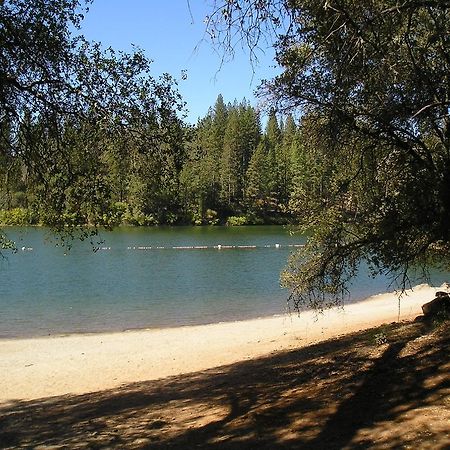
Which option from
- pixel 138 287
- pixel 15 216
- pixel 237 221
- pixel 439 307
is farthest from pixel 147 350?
pixel 237 221

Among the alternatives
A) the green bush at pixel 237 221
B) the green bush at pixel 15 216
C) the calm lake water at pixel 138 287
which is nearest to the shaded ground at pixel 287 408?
the green bush at pixel 15 216

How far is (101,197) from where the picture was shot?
7953 millimetres

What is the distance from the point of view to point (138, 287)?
31.1 meters

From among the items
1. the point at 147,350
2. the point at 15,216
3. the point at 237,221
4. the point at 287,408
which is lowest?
the point at 147,350

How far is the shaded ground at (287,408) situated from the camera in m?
5.12

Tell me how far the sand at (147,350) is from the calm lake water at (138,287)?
2461mm

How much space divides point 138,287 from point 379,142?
24.4 m

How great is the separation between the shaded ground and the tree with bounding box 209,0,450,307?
5.43 feet

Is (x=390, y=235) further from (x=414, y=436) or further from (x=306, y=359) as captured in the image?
(x=414, y=436)

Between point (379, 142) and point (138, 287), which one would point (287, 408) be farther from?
point (138, 287)

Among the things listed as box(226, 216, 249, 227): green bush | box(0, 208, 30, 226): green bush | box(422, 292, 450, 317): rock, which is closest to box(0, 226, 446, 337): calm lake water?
box(0, 208, 30, 226): green bush

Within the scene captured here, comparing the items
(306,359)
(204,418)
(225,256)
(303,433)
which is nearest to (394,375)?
(303,433)

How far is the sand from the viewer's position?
1284cm

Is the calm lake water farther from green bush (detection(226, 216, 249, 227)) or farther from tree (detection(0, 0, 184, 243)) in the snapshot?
green bush (detection(226, 216, 249, 227))
